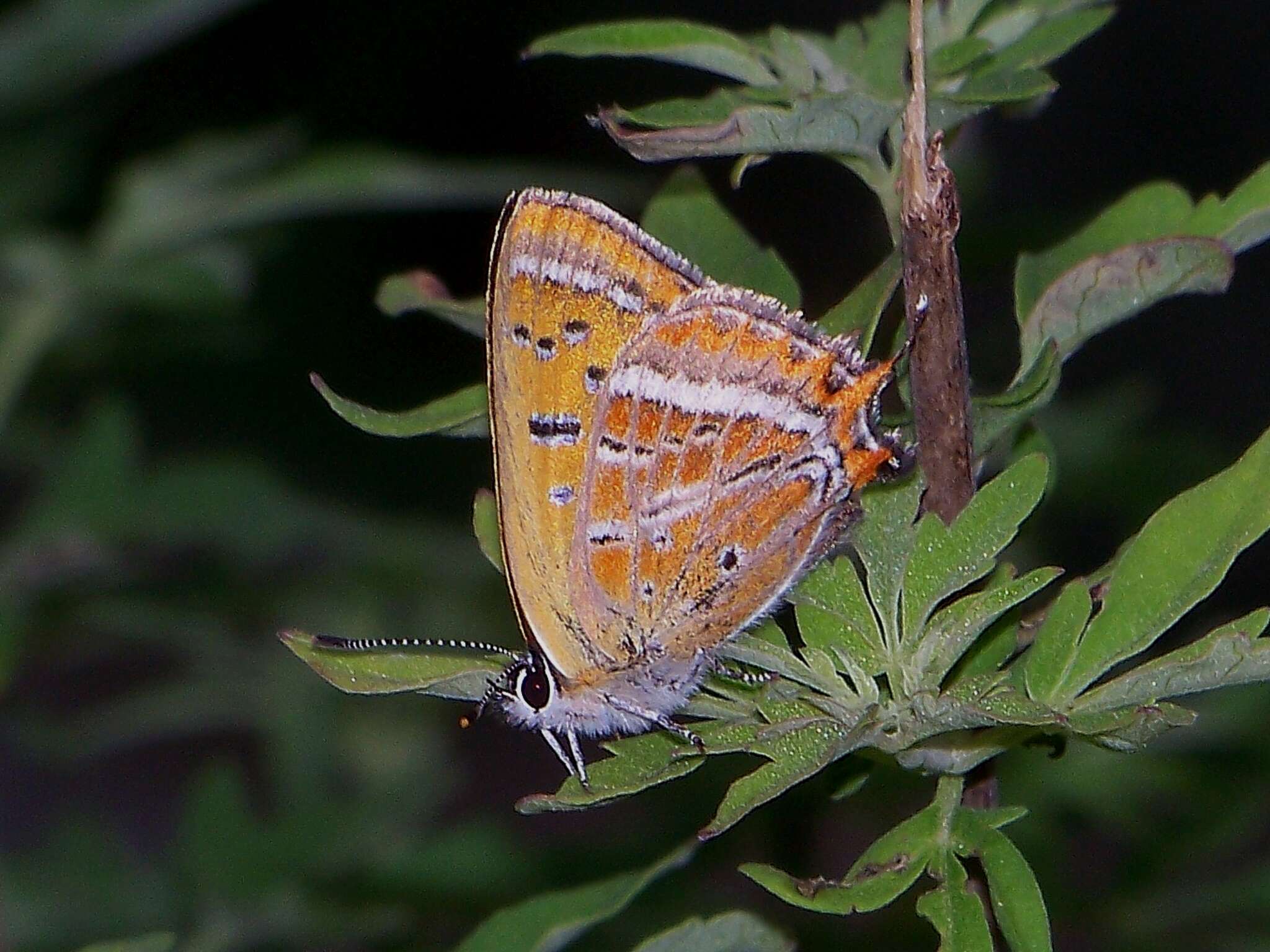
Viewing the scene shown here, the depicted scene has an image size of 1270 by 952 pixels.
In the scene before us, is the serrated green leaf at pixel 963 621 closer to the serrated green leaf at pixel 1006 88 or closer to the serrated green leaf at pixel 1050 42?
the serrated green leaf at pixel 1006 88

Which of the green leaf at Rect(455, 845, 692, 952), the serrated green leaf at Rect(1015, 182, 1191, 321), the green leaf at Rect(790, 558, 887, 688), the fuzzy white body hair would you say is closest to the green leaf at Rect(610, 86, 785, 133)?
the serrated green leaf at Rect(1015, 182, 1191, 321)

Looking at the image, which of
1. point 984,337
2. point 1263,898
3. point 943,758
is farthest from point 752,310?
point 984,337

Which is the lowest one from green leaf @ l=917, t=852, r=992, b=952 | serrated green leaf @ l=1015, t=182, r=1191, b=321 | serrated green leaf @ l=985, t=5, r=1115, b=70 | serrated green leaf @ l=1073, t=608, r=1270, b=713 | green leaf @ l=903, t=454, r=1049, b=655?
green leaf @ l=917, t=852, r=992, b=952

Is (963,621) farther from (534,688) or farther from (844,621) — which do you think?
(534,688)

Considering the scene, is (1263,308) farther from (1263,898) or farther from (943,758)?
(943,758)

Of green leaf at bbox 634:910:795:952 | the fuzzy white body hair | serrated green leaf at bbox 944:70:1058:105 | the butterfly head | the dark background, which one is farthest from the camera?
the dark background

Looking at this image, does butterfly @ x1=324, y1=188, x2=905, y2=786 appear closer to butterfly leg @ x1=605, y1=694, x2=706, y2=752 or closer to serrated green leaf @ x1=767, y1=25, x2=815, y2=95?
butterfly leg @ x1=605, y1=694, x2=706, y2=752
